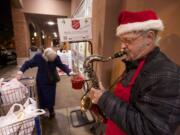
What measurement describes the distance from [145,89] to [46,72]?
1.95 meters

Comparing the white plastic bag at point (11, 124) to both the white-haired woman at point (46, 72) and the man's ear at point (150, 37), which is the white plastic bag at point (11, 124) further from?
the man's ear at point (150, 37)

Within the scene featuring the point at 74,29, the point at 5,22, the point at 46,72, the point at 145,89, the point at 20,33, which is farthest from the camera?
the point at 20,33

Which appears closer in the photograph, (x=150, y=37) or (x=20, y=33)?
(x=150, y=37)

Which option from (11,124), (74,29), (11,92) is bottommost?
(11,124)

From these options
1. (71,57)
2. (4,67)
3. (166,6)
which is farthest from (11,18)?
(166,6)

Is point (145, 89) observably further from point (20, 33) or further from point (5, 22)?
point (5, 22)

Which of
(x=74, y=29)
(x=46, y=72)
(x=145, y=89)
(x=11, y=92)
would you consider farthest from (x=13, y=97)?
(x=145, y=89)

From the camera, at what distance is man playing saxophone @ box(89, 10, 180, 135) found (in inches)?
25.1

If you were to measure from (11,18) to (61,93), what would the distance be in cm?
604

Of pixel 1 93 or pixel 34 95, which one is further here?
pixel 34 95

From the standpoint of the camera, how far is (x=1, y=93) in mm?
1568

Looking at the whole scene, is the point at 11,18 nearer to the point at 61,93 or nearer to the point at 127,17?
the point at 61,93

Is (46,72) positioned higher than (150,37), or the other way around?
(150,37)

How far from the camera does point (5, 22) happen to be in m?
7.41
